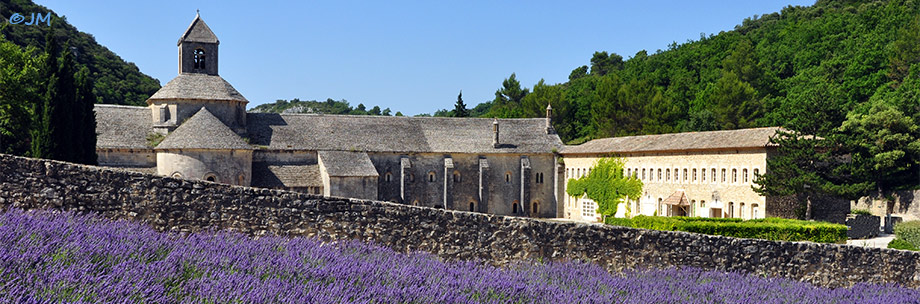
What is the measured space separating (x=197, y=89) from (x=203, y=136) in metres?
6.22

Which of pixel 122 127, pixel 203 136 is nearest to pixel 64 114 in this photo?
pixel 203 136

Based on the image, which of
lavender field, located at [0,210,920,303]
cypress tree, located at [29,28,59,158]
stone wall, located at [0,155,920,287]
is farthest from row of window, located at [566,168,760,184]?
cypress tree, located at [29,28,59,158]

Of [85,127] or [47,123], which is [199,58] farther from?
[47,123]

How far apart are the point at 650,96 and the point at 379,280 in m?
67.8

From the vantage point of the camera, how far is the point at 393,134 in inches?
2068

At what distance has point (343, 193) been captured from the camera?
44.9 m

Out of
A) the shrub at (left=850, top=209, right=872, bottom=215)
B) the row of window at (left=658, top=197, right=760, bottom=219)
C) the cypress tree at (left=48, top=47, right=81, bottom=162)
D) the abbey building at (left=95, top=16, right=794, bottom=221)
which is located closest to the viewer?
the cypress tree at (left=48, top=47, right=81, bottom=162)

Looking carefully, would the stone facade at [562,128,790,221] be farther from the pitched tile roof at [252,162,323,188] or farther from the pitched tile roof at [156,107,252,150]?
the pitched tile roof at [156,107,252,150]

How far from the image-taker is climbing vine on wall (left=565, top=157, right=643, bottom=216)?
1799 inches

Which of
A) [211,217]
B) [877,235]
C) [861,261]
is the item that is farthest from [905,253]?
[877,235]

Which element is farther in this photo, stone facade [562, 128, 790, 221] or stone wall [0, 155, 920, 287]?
stone facade [562, 128, 790, 221]

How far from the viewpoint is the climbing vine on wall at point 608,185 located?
45688 mm

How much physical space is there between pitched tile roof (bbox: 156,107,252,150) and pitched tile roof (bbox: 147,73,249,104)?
2.35 metres

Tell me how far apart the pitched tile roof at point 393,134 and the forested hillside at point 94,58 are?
18.5m
